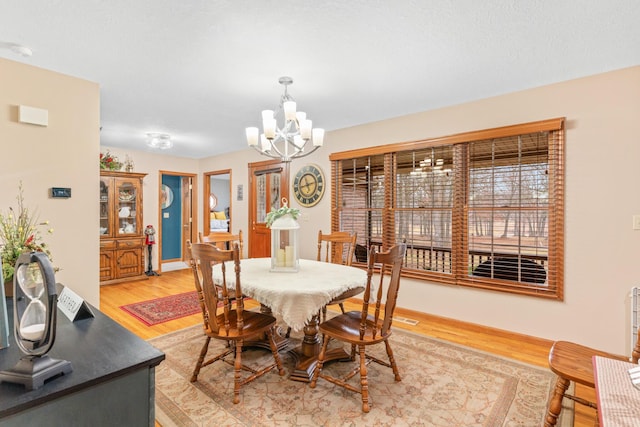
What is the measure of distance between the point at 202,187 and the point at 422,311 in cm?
513

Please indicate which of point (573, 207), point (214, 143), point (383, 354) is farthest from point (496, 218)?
point (214, 143)

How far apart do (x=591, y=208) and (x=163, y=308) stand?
4.59m

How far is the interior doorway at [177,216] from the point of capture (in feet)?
21.3

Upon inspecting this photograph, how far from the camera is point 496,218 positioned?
316 centimetres

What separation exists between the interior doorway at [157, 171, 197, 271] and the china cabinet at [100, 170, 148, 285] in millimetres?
946

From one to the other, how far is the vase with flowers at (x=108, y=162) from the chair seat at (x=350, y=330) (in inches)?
185

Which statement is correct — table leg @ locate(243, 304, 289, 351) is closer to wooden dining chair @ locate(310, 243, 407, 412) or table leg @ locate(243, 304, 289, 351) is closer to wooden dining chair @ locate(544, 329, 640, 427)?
wooden dining chair @ locate(310, 243, 407, 412)

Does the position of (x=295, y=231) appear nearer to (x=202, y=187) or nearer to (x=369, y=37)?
(x=369, y=37)

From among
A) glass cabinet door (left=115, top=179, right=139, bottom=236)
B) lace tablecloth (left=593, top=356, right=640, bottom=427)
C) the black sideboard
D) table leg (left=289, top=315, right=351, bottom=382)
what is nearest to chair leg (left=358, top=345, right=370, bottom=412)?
table leg (left=289, top=315, right=351, bottom=382)

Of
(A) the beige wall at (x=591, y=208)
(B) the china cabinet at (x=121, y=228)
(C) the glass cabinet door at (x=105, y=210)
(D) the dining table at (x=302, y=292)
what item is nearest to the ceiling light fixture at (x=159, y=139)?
(B) the china cabinet at (x=121, y=228)

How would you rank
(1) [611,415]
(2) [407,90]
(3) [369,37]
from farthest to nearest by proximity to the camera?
(2) [407,90] < (3) [369,37] < (1) [611,415]

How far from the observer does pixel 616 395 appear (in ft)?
3.36

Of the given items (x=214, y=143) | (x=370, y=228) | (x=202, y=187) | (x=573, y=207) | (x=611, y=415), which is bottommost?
(x=611, y=415)

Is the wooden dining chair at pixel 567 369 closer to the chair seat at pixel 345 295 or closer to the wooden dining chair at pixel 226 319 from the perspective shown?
the chair seat at pixel 345 295
